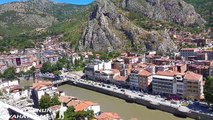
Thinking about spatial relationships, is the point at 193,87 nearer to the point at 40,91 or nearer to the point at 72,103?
the point at 72,103

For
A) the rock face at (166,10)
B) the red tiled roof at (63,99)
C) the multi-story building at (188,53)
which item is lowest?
the red tiled roof at (63,99)

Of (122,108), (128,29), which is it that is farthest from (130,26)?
(122,108)

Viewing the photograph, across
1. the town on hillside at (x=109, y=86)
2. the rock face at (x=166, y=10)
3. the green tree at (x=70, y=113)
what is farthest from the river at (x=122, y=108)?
the rock face at (x=166, y=10)

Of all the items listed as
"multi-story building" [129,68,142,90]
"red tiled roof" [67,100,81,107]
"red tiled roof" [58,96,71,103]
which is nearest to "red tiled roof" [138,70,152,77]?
"multi-story building" [129,68,142,90]

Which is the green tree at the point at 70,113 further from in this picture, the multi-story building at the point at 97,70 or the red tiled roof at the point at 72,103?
the multi-story building at the point at 97,70

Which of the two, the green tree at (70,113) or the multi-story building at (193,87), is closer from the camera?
the green tree at (70,113)

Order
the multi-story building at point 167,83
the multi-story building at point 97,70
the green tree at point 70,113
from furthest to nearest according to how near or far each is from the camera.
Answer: the multi-story building at point 97,70 < the multi-story building at point 167,83 < the green tree at point 70,113

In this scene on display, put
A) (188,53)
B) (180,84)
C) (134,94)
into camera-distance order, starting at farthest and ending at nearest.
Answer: (188,53) → (134,94) → (180,84)
